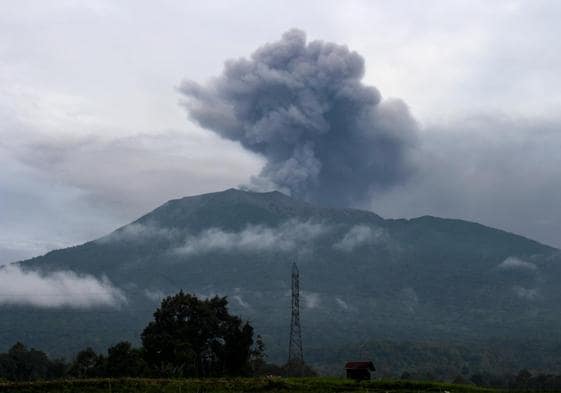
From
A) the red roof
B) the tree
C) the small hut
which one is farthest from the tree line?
the small hut

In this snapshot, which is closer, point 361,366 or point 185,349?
point 361,366

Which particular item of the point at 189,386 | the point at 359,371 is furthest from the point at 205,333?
the point at 189,386

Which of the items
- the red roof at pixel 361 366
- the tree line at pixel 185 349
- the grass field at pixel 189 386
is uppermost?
the tree line at pixel 185 349

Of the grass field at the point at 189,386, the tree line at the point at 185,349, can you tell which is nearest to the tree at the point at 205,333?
the tree line at the point at 185,349

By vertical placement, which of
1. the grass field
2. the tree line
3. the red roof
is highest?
the tree line

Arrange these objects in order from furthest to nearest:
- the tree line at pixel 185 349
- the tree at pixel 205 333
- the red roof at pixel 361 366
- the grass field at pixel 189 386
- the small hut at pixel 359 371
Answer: the tree at pixel 205 333 < the tree line at pixel 185 349 < the red roof at pixel 361 366 < the small hut at pixel 359 371 < the grass field at pixel 189 386

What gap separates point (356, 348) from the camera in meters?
182

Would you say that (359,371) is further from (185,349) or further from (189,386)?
(189,386)

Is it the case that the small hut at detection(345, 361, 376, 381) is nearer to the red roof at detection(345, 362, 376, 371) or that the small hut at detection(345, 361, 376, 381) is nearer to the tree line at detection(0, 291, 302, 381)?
the red roof at detection(345, 362, 376, 371)

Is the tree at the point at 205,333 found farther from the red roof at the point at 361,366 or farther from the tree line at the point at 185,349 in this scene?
the red roof at the point at 361,366

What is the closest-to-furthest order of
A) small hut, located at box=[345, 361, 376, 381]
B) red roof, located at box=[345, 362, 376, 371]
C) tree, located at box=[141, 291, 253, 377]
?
small hut, located at box=[345, 361, 376, 381] < red roof, located at box=[345, 362, 376, 371] < tree, located at box=[141, 291, 253, 377]

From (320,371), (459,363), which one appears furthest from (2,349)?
(459,363)

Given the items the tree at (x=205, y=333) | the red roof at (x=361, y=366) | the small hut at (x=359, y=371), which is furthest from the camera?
the tree at (x=205, y=333)

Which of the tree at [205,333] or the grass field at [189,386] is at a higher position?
the tree at [205,333]
